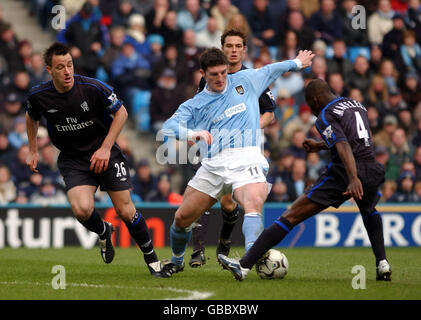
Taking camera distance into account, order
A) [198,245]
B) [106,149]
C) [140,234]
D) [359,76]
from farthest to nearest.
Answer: [359,76] < [198,245] < [140,234] < [106,149]

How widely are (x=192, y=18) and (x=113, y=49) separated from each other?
5.75 feet

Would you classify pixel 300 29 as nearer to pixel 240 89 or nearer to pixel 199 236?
pixel 199 236

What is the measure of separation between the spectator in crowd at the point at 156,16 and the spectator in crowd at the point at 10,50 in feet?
8.42

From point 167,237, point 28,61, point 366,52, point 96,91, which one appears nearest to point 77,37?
point 28,61

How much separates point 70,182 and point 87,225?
1.69 ft

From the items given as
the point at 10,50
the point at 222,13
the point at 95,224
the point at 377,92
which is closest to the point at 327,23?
the point at 377,92

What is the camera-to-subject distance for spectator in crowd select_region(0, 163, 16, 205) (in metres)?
13.9

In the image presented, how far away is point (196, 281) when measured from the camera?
26.1 ft

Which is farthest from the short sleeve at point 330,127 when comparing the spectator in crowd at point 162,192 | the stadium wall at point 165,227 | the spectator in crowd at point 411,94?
the spectator in crowd at point 411,94

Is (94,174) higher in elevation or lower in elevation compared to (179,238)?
higher

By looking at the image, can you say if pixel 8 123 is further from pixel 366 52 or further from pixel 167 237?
pixel 366 52

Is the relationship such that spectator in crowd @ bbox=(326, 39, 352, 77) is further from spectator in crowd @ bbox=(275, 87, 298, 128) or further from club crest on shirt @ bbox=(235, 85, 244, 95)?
club crest on shirt @ bbox=(235, 85, 244, 95)

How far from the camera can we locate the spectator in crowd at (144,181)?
14367 millimetres
